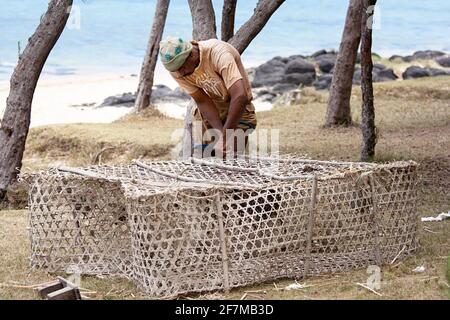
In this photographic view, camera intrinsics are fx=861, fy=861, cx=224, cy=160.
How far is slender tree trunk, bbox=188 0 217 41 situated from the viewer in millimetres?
8219

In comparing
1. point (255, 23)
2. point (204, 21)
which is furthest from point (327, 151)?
point (204, 21)

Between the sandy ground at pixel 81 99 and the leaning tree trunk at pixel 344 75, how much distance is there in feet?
16.2

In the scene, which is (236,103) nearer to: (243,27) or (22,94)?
(243,27)

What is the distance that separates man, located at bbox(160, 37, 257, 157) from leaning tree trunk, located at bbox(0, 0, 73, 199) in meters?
2.39

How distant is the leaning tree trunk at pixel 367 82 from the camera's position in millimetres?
8078


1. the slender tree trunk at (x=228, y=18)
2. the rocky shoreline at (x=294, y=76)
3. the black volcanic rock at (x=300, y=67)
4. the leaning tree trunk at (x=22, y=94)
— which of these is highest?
the slender tree trunk at (x=228, y=18)

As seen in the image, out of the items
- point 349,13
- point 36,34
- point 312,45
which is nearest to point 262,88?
point 349,13

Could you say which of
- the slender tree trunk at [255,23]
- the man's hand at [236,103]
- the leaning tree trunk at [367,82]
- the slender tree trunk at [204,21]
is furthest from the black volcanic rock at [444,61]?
the man's hand at [236,103]

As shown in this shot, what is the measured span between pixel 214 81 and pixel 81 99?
16.1m

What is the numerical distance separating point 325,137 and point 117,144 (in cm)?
272

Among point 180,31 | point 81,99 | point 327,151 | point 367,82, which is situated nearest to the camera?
point 367,82

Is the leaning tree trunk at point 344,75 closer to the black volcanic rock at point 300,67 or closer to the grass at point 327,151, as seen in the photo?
the grass at point 327,151

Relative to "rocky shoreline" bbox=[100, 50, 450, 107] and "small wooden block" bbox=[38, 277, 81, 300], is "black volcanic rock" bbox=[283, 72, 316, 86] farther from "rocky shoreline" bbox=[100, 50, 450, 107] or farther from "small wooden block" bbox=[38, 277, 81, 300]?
"small wooden block" bbox=[38, 277, 81, 300]

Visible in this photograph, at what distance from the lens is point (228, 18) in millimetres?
9398
